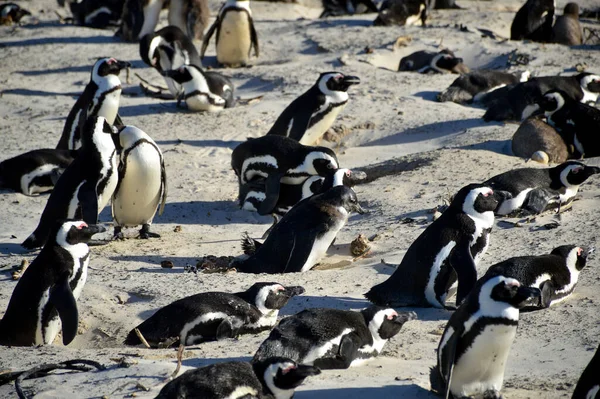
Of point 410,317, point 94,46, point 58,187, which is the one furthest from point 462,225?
point 94,46

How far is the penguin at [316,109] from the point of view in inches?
372

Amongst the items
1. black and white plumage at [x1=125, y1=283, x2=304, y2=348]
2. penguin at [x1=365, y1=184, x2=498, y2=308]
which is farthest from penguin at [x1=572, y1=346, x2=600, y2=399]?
black and white plumage at [x1=125, y1=283, x2=304, y2=348]

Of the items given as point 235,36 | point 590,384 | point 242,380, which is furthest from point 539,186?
point 235,36

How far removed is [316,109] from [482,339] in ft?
18.3

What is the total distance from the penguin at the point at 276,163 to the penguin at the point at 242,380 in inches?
147

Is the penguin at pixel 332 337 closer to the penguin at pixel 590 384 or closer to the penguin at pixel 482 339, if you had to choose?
the penguin at pixel 482 339

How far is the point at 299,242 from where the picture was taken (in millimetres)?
6457

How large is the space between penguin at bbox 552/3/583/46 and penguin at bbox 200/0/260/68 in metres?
4.67

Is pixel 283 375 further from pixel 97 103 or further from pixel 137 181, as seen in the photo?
pixel 97 103

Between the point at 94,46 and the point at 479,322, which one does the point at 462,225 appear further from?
the point at 94,46

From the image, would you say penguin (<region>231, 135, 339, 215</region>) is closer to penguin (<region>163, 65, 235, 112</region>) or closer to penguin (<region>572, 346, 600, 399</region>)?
penguin (<region>163, 65, 235, 112</region>)

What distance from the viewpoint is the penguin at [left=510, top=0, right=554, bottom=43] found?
46.1ft

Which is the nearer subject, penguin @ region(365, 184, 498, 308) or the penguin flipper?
the penguin flipper

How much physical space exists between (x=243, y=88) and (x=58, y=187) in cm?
507
